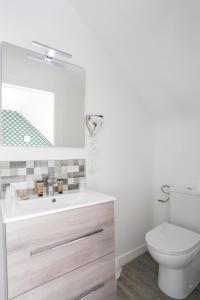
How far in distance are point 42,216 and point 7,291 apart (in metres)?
0.38

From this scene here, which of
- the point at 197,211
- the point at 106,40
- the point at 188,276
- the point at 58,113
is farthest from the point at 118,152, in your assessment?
the point at 188,276

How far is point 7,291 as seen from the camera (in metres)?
0.91

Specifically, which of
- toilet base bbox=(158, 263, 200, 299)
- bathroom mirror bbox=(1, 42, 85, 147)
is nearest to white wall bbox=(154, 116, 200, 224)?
toilet base bbox=(158, 263, 200, 299)

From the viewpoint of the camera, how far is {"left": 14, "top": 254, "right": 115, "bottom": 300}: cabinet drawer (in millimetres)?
1023

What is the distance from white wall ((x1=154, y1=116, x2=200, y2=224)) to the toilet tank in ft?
0.71

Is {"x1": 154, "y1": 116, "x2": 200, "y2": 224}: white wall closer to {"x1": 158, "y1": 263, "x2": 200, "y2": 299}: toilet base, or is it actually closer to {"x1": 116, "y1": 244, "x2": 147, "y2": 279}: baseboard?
{"x1": 116, "y1": 244, "x2": 147, "y2": 279}: baseboard

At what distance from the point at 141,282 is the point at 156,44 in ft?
7.00

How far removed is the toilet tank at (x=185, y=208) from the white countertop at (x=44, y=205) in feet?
3.00

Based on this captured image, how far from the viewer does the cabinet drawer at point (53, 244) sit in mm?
929

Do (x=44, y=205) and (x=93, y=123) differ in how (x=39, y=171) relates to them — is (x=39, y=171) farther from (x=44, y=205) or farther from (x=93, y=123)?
(x=93, y=123)

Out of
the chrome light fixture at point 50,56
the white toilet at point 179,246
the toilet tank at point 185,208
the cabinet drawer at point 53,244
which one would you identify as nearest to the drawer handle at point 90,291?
the cabinet drawer at point 53,244

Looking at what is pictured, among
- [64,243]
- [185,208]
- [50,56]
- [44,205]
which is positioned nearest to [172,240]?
[185,208]

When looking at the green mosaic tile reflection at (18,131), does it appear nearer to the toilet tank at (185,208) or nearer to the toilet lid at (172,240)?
the toilet lid at (172,240)

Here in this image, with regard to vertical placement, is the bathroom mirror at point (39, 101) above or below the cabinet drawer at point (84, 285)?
above
